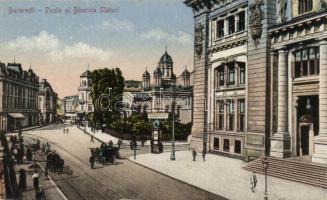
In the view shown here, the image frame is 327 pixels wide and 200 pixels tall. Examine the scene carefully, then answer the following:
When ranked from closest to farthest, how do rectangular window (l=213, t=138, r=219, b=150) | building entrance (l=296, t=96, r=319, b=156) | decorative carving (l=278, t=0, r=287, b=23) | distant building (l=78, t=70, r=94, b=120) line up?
building entrance (l=296, t=96, r=319, b=156) < decorative carving (l=278, t=0, r=287, b=23) < distant building (l=78, t=70, r=94, b=120) < rectangular window (l=213, t=138, r=219, b=150)

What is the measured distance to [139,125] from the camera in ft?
154

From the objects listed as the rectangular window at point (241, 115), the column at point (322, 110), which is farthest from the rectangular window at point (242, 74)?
the column at point (322, 110)

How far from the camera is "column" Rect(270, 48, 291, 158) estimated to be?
78.2 feet

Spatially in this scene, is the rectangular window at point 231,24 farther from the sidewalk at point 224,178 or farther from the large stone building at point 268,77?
the sidewalk at point 224,178

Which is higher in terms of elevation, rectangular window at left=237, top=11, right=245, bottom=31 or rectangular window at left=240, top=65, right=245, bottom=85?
rectangular window at left=237, top=11, right=245, bottom=31

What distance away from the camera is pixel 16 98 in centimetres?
3869

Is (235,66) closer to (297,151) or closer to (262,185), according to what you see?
(297,151)

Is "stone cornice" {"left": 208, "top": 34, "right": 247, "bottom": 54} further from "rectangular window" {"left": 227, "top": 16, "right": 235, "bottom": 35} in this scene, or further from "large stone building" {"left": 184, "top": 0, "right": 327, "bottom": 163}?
"rectangular window" {"left": 227, "top": 16, "right": 235, "bottom": 35}

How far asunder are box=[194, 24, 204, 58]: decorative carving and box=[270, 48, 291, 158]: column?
9320 millimetres

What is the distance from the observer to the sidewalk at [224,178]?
683 inches

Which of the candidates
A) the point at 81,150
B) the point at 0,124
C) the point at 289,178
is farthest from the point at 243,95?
the point at 0,124

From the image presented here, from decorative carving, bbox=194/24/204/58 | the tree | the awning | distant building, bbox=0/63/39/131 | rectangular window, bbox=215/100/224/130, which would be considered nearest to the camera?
rectangular window, bbox=215/100/224/130

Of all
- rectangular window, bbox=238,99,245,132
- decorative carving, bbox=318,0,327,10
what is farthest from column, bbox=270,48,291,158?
rectangular window, bbox=238,99,245,132

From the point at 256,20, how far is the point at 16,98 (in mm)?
27246
